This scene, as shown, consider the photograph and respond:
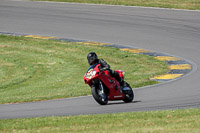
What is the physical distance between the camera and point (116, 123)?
9.62 m

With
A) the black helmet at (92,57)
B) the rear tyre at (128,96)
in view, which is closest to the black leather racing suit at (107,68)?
the black helmet at (92,57)

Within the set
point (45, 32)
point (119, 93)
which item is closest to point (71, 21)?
point (45, 32)

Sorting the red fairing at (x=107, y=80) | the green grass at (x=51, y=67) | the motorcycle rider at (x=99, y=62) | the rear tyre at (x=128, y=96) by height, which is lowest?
the green grass at (x=51, y=67)

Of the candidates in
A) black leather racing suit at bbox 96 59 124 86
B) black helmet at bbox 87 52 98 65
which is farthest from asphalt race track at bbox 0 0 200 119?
black helmet at bbox 87 52 98 65

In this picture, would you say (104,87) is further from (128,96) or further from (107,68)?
(128,96)

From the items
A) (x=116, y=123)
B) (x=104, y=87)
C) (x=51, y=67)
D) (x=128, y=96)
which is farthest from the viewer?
(x=51, y=67)

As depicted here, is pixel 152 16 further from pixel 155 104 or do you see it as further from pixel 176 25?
pixel 155 104

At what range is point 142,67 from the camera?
19.0m

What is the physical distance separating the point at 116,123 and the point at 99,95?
2.76 meters

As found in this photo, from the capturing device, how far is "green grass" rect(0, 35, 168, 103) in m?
15.4

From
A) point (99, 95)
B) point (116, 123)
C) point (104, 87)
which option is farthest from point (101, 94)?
point (116, 123)

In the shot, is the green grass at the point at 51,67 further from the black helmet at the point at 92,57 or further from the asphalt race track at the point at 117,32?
the black helmet at the point at 92,57

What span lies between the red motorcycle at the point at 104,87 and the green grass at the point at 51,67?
190 centimetres

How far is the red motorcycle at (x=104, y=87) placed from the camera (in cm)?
1211
